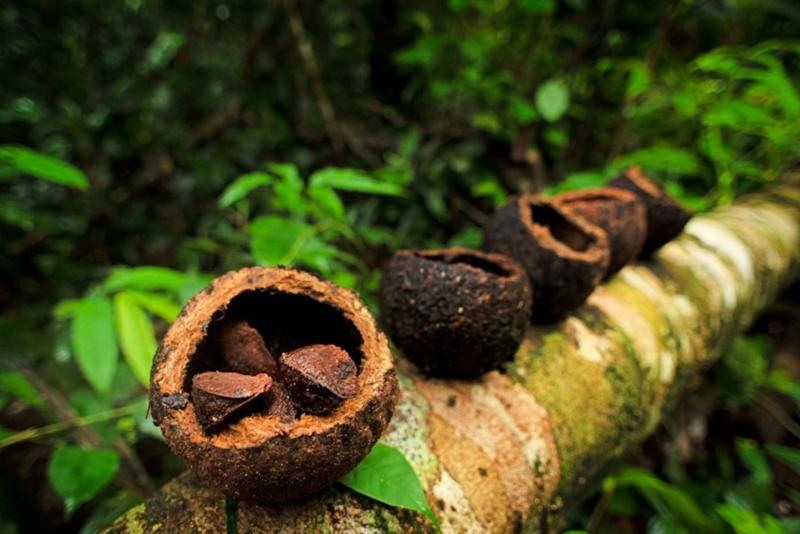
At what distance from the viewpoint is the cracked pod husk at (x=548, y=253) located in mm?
1496

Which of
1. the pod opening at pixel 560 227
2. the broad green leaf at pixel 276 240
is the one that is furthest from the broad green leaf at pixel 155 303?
the pod opening at pixel 560 227

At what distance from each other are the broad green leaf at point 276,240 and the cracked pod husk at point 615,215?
3.07ft

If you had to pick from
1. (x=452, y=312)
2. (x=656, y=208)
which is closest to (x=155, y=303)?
(x=452, y=312)

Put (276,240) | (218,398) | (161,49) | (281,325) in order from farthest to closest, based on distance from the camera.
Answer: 1. (161,49)
2. (276,240)
3. (281,325)
4. (218,398)

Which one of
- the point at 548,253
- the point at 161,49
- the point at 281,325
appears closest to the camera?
the point at 281,325

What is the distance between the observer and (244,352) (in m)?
1.04

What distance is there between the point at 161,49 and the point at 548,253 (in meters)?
3.31

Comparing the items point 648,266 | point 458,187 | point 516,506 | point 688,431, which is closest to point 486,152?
point 458,187

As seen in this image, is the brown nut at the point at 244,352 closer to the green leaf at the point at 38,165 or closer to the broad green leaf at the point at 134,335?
the broad green leaf at the point at 134,335

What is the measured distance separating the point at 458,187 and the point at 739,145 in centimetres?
237

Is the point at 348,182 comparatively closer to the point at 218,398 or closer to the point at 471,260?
the point at 471,260

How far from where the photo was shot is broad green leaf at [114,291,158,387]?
146 centimetres

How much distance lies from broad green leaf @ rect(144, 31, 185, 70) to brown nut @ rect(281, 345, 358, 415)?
3364mm

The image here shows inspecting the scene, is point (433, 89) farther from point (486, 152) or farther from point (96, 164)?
point (96, 164)
